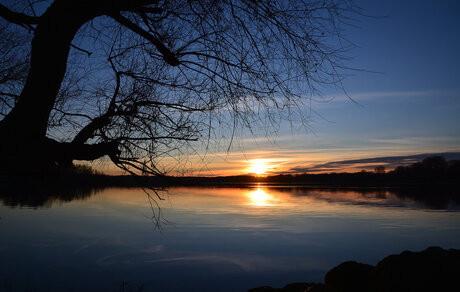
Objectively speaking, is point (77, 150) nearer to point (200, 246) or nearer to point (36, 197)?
point (200, 246)

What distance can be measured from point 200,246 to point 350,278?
23.7ft

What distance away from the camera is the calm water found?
740 centimetres

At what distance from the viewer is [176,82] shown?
2.50 metres

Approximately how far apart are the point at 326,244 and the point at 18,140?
9885 mm

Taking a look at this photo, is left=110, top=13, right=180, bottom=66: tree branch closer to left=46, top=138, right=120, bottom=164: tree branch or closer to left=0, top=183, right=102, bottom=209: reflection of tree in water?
left=46, top=138, right=120, bottom=164: tree branch

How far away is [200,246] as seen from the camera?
985 centimetres

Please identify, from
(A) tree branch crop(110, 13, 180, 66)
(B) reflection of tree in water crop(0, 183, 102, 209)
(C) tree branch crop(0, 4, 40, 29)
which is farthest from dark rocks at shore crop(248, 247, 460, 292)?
(B) reflection of tree in water crop(0, 183, 102, 209)

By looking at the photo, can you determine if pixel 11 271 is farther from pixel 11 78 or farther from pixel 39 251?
pixel 11 78

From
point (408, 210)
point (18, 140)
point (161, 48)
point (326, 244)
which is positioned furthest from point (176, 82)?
point (408, 210)

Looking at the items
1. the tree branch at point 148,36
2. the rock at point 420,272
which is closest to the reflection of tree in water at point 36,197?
the tree branch at point 148,36

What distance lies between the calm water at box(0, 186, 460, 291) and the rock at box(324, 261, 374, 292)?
2321 mm

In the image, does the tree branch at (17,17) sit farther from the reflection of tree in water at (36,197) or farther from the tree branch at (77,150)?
the reflection of tree in water at (36,197)

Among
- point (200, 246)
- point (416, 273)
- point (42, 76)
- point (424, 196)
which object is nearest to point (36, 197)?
point (200, 246)

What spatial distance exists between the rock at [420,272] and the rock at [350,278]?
0.29m
